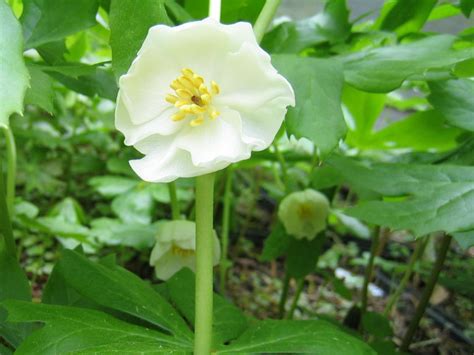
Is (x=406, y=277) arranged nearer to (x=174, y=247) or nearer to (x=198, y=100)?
(x=174, y=247)

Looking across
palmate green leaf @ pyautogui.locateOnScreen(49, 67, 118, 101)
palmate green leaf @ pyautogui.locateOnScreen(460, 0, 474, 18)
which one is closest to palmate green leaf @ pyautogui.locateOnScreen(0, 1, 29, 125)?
palmate green leaf @ pyautogui.locateOnScreen(49, 67, 118, 101)

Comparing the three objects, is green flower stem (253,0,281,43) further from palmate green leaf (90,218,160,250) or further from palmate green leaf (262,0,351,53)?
palmate green leaf (90,218,160,250)

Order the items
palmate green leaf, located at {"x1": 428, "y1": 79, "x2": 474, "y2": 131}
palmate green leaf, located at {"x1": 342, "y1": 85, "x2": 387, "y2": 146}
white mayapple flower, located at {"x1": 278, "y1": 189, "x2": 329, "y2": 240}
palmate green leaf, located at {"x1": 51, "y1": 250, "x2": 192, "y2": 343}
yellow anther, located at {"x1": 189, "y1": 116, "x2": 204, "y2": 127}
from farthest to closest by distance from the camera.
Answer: palmate green leaf, located at {"x1": 342, "y1": 85, "x2": 387, "y2": 146} → white mayapple flower, located at {"x1": 278, "y1": 189, "x2": 329, "y2": 240} → palmate green leaf, located at {"x1": 428, "y1": 79, "x2": 474, "y2": 131} → palmate green leaf, located at {"x1": 51, "y1": 250, "x2": 192, "y2": 343} → yellow anther, located at {"x1": 189, "y1": 116, "x2": 204, "y2": 127}

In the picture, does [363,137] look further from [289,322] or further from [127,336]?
[127,336]

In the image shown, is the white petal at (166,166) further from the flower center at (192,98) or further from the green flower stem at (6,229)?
the green flower stem at (6,229)

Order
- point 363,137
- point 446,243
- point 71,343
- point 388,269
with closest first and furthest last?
point 71,343 → point 446,243 → point 363,137 → point 388,269

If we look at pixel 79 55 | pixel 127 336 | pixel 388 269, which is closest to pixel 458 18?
pixel 388 269
